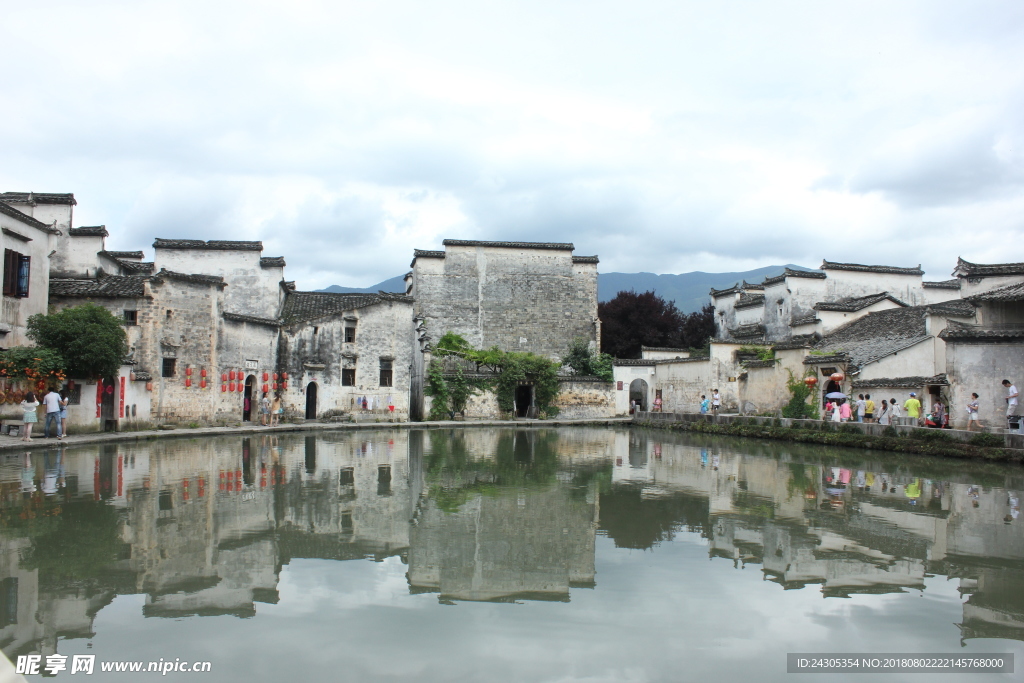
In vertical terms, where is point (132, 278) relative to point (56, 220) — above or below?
below

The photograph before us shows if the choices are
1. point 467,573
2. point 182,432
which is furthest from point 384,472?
point 182,432

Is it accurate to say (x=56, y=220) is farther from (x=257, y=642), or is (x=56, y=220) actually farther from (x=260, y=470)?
(x=257, y=642)

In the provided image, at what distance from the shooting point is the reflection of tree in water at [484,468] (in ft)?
35.0

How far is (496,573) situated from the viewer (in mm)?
6363

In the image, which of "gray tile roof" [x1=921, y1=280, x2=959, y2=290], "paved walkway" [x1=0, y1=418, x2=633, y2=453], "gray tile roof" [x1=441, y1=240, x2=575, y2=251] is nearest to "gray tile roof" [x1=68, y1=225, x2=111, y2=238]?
"paved walkway" [x1=0, y1=418, x2=633, y2=453]

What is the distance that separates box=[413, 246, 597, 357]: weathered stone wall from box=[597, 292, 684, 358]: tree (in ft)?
19.7

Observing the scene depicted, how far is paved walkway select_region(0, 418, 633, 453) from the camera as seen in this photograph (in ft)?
52.6

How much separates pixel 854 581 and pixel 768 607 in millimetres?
1143

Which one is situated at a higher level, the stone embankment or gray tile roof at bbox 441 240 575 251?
gray tile roof at bbox 441 240 575 251

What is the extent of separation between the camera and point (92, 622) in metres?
5.05

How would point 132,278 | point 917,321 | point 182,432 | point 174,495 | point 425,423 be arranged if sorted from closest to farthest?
point 174,495 < point 182,432 < point 132,278 < point 917,321 < point 425,423

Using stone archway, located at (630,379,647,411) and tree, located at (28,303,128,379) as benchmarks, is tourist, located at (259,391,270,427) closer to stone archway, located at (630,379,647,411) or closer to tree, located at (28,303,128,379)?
tree, located at (28,303,128,379)

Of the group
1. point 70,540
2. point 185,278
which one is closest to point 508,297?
point 185,278

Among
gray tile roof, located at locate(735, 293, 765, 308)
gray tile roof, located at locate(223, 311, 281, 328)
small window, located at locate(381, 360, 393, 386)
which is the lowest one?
small window, located at locate(381, 360, 393, 386)
